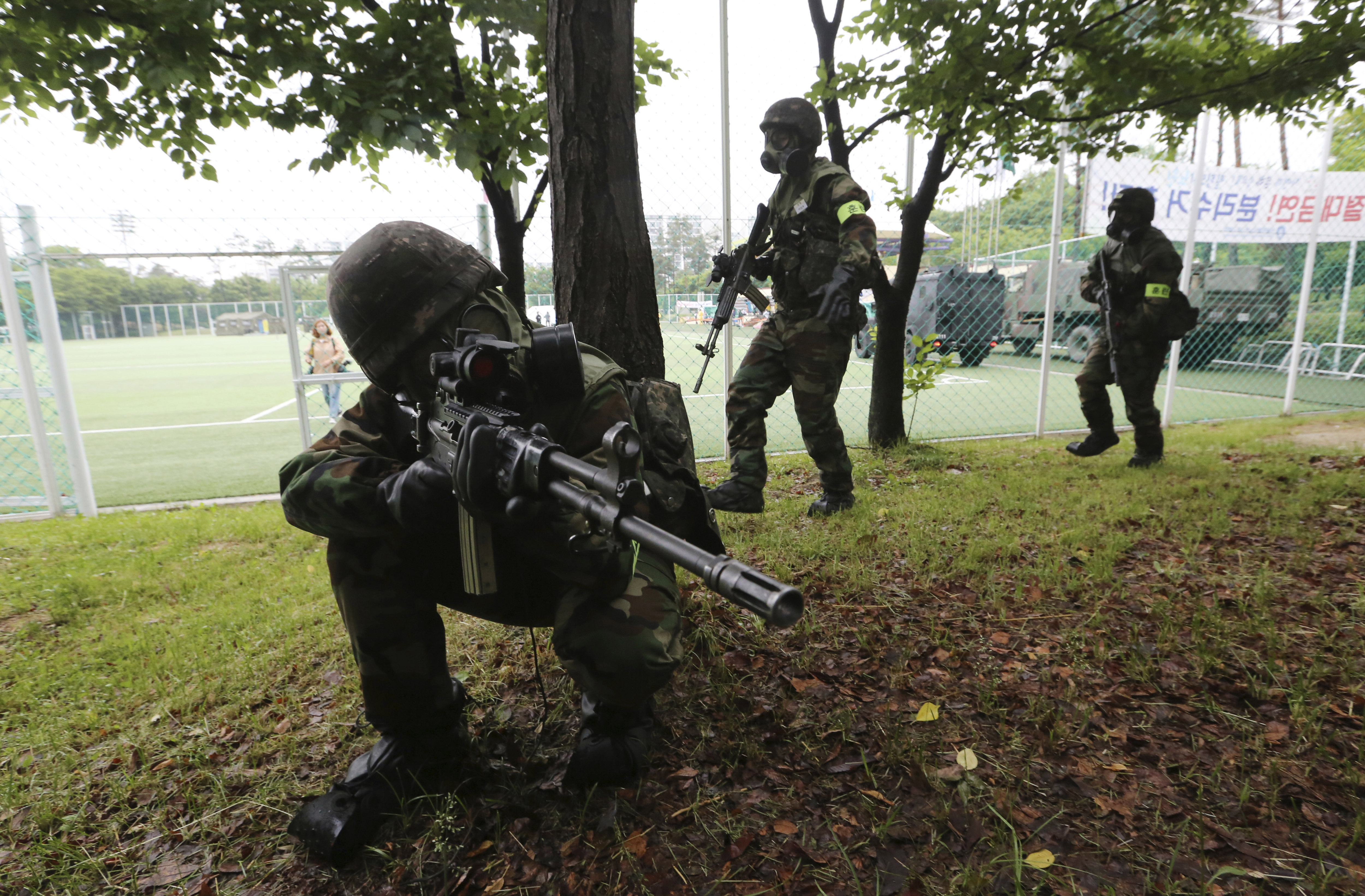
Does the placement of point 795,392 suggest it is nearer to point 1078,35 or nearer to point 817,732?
point 817,732

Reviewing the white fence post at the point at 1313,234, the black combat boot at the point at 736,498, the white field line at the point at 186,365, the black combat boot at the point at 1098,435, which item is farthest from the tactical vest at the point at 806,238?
the white field line at the point at 186,365

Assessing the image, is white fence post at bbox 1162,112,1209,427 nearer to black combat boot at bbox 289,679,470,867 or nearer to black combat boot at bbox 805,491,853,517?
black combat boot at bbox 805,491,853,517

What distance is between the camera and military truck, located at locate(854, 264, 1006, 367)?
8.65 m

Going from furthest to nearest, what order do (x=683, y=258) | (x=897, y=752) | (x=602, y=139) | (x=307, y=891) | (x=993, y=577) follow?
(x=683, y=258) → (x=993, y=577) → (x=602, y=139) → (x=897, y=752) → (x=307, y=891)

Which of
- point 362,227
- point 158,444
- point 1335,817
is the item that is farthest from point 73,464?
point 1335,817

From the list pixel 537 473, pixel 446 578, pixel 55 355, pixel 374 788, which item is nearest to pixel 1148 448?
pixel 446 578

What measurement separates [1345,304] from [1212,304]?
154 cm

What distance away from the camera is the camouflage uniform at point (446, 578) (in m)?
1.59

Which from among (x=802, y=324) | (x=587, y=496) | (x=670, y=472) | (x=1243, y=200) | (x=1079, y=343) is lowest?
(x=1079, y=343)

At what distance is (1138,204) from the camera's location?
15.9 feet

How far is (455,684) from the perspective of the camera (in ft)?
6.34

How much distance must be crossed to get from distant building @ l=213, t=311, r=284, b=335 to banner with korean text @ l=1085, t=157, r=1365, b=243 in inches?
337

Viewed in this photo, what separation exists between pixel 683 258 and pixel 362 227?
2.46 meters

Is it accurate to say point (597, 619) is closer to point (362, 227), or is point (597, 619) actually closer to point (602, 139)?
point (602, 139)
